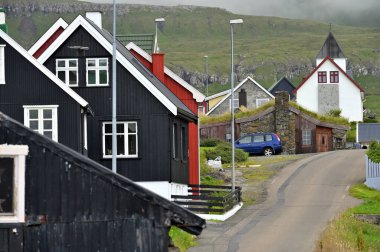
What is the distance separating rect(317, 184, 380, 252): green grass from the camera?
28.7 m

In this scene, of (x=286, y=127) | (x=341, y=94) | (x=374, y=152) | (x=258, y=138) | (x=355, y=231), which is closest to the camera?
(x=355, y=231)

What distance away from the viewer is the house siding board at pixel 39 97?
38906mm

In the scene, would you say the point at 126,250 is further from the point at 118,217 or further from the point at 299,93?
the point at 299,93

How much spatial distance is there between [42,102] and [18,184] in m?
24.7

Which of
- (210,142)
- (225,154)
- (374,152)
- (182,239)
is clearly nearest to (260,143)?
(210,142)

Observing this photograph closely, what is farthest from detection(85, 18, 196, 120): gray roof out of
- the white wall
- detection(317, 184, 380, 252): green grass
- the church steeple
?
the church steeple

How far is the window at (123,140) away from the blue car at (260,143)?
88.5 ft

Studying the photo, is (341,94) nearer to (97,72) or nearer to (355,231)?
(97,72)

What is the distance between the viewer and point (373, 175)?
50812 mm

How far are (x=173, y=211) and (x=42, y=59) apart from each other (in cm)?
2779

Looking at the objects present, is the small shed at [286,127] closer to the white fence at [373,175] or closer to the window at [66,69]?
the white fence at [373,175]

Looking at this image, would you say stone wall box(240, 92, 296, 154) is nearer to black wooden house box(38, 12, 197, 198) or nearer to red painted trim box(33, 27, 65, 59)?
red painted trim box(33, 27, 65, 59)

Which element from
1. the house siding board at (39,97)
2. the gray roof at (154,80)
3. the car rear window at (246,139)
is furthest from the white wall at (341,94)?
the house siding board at (39,97)

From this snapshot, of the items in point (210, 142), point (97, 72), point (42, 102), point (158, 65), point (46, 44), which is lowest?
point (210, 142)
